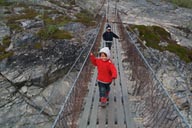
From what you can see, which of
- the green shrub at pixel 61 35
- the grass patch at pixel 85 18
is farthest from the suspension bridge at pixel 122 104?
the grass patch at pixel 85 18

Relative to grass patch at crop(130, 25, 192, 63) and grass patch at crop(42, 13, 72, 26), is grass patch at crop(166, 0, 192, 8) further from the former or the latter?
grass patch at crop(42, 13, 72, 26)

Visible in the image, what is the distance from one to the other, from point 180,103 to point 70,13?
13245 mm

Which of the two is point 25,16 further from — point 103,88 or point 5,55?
point 103,88

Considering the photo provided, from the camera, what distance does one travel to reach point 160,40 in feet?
53.0

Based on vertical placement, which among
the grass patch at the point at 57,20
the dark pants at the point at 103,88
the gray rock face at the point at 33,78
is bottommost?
the gray rock face at the point at 33,78

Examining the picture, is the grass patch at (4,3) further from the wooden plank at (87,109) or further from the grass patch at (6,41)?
the wooden plank at (87,109)

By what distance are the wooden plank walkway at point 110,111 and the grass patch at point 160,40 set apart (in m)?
6.42

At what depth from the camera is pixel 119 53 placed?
41.7ft

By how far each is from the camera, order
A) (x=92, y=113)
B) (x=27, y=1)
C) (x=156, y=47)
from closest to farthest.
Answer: (x=92, y=113)
(x=156, y=47)
(x=27, y=1)

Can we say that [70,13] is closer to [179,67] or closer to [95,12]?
[95,12]

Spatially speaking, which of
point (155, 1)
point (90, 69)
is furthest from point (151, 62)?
point (155, 1)

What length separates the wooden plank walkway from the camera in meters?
6.63

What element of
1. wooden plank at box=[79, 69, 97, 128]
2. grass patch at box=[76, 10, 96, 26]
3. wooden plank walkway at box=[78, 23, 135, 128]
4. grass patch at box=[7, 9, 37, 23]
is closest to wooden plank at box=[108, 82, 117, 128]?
wooden plank walkway at box=[78, 23, 135, 128]

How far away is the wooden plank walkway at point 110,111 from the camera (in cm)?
663
